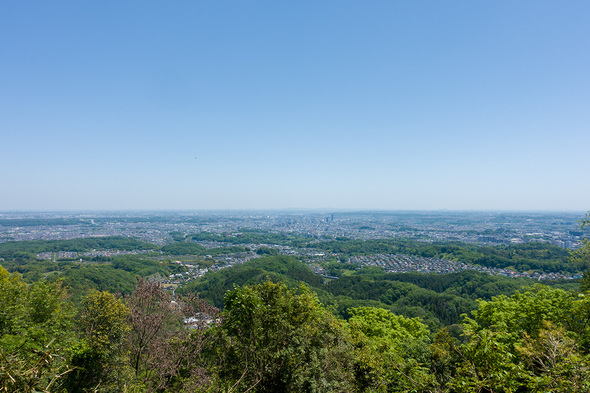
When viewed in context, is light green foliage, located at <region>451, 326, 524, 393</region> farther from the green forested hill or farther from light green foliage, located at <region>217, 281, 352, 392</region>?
the green forested hill

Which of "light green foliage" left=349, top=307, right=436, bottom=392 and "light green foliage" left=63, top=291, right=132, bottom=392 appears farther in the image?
"light green foliage" left=63, top=291, right=132, bottom=392

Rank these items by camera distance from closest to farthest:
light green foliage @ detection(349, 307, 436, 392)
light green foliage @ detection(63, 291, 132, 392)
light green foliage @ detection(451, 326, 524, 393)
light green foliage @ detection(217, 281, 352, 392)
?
light green foliage @ detection(451, 326, 524, 393) → light green foliage @ detection(349, 307, 436, 392) → light green foliage @ detection(217, 281, 352, 392) → light green foliage @ detection(63, 291, 132, 392)

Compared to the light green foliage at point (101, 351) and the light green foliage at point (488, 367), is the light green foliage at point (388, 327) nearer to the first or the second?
the light green foliage at point (488, 367)

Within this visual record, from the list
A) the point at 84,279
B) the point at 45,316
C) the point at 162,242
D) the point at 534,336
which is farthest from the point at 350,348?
the point at 162,242

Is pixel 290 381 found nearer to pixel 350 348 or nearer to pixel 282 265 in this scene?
pixel 350 348

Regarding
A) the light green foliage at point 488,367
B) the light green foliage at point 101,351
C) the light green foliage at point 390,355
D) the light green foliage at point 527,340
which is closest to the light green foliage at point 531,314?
the light green foliage at point 527,340

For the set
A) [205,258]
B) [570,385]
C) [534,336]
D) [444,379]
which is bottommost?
[205,258]

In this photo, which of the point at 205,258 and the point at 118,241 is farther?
the point at 118,241

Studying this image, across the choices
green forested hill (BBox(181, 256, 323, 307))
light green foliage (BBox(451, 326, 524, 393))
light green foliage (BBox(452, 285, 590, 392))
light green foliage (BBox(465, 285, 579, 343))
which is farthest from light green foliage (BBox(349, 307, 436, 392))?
green forested hill (BBox(181, 256, 323, 307))
